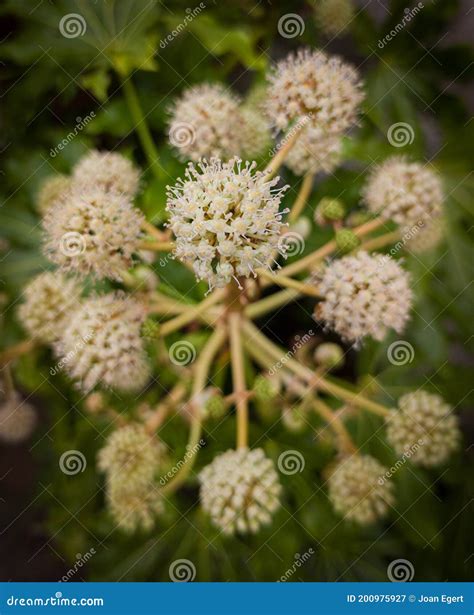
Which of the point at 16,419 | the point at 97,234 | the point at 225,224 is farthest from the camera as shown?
the point at 16,419

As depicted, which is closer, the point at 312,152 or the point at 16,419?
the point at 312,152

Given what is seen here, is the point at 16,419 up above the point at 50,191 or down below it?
below

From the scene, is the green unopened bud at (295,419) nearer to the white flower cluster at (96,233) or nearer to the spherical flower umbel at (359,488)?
the spherical flower umbel at (359,488)

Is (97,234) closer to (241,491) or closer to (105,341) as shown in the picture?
(105,341)

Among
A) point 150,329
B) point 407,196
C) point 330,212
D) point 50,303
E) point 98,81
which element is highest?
point 407,196

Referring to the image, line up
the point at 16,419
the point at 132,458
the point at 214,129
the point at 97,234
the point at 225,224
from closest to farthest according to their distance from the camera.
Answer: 1. the point at 225,224
2. the point at 97,234
3. the point at 214,129
4. the point at 132,458
5. the point at 16,419

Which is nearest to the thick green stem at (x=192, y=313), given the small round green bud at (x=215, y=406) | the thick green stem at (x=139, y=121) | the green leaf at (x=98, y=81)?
the small round green bud at (x=215, y=406)

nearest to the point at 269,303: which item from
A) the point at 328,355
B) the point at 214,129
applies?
the point at 328,355

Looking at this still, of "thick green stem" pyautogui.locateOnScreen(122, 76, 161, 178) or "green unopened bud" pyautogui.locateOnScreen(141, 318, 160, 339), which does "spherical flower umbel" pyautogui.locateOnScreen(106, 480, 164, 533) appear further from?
"thick green stem" pyautogui.locateOnScreen(122, 76, 161, 178)
